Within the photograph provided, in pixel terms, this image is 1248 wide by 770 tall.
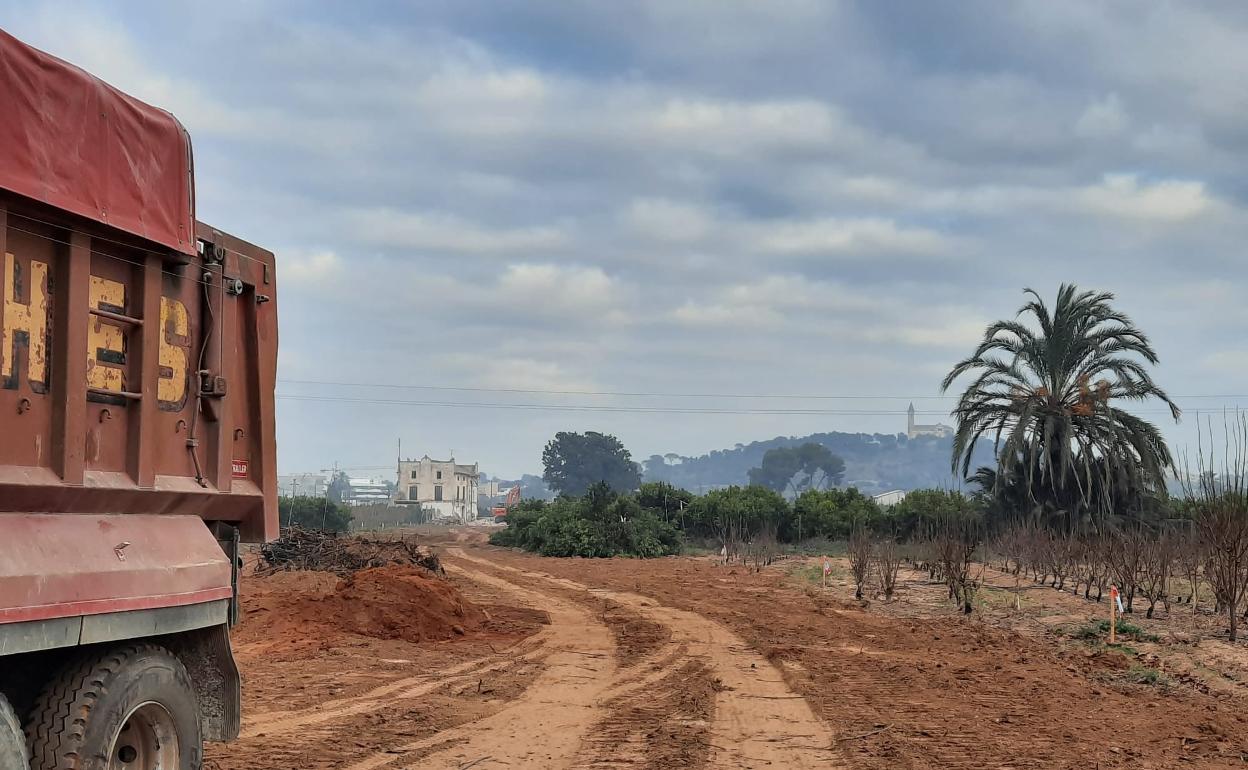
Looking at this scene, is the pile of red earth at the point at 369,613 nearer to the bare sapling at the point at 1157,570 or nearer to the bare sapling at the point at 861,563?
the bare sapling at the point at 861,563

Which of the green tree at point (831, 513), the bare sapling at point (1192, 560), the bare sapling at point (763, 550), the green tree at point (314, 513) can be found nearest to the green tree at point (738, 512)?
the green tree at point (831, 513)

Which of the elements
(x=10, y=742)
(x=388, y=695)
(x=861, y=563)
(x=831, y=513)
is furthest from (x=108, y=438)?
(x=831, y=513)

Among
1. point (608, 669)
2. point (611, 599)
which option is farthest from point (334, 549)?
point (608, 669)

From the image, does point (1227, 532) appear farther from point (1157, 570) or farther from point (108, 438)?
point (108, 438)

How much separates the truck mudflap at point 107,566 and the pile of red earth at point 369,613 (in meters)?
10.6

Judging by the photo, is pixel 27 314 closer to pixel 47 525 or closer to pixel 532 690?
pixel 47 525

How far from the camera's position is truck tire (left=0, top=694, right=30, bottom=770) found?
4.82 metres

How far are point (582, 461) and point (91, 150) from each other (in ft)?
466

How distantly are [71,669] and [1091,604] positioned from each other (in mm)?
21122

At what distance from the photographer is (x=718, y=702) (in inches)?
469

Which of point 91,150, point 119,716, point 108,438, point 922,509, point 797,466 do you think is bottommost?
point 922,509

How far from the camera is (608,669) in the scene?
14.6 metres

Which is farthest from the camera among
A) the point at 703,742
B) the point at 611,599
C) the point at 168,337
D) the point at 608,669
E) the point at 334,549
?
the point at 334,549

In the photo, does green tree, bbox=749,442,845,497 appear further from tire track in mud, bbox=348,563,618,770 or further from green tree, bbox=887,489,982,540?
tire track in mud, bbox=348,563,618,770
